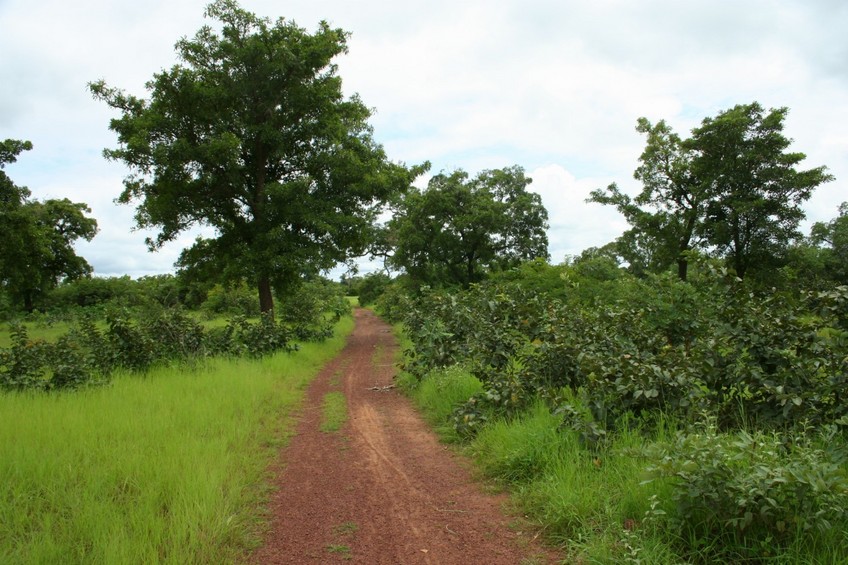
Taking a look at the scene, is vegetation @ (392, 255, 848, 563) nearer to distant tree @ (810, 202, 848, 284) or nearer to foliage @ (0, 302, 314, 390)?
foliage @ (0, 302, 314, 390)

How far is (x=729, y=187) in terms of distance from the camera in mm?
24031

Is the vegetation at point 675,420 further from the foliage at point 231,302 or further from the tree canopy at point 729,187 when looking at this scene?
the foliage at point 231,302

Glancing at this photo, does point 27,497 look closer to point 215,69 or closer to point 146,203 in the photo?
point 146,203

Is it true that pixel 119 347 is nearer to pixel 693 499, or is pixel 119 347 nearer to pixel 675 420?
pixel 675 420

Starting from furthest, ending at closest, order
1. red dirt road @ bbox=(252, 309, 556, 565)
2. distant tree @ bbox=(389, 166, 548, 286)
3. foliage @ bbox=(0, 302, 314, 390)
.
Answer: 1. distant tree @ bbox=(389, 166, 548, 286)
2. foliage @ bbox=(0, 302, 314, 390)
3. red dirt road @ bbox=(252, 309, 556, 565)

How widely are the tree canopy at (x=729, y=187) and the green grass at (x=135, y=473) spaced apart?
21.0m

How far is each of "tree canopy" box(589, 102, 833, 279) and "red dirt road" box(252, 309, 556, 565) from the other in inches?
776

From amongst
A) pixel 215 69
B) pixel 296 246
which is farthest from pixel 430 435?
pixel 215 69

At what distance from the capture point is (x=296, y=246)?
17.1 meters

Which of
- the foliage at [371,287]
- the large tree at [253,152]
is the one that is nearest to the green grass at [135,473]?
the large tree at [253,152]

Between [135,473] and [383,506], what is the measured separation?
2.36 metres

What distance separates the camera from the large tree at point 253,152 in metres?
16.1

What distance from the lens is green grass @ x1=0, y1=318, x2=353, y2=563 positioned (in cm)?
355

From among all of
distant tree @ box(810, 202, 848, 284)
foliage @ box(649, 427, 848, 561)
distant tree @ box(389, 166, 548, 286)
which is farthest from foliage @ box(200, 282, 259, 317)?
distant tree @ box(810, 202, 848, 284)
